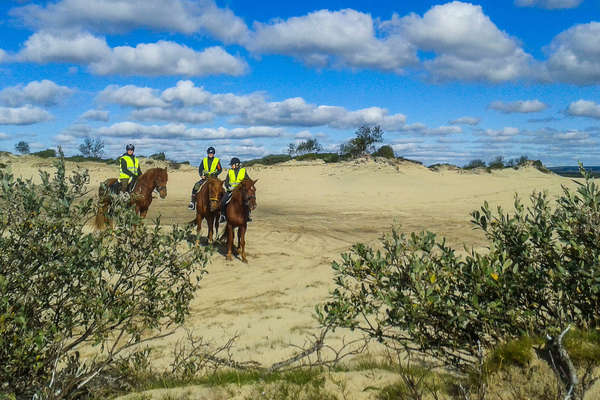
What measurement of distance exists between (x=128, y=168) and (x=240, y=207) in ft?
15.7

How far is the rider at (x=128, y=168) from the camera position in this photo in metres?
13.2

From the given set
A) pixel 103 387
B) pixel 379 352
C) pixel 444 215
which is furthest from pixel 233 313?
pixel 444 215

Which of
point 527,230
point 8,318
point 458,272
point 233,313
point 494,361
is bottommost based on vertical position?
point 233,313

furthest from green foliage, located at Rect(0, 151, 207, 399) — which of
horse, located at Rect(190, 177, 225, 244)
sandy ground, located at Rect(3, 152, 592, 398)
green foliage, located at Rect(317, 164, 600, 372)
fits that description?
horse, located at Rect(190, 177, 225, 244)

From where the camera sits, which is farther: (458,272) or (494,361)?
(458,272)

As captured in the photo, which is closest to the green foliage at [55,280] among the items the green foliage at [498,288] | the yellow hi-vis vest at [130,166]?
the green foliage at [498,288]

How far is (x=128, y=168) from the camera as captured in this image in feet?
44.1

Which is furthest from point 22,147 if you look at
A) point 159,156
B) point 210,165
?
point 210,165

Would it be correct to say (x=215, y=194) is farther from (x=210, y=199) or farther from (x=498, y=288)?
(x=498, y=288)

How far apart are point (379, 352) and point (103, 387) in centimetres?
298

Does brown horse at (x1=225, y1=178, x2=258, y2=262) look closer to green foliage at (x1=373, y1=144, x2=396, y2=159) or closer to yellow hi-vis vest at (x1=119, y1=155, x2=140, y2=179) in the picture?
yellow hi-vis vest at (x1=119, y1=155, x2=140, y2=179)

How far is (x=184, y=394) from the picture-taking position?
3477 mm

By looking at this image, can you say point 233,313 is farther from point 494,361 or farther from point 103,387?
point 494,361

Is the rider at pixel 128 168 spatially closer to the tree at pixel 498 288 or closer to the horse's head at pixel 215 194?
the horse's head at pixel 215 194
